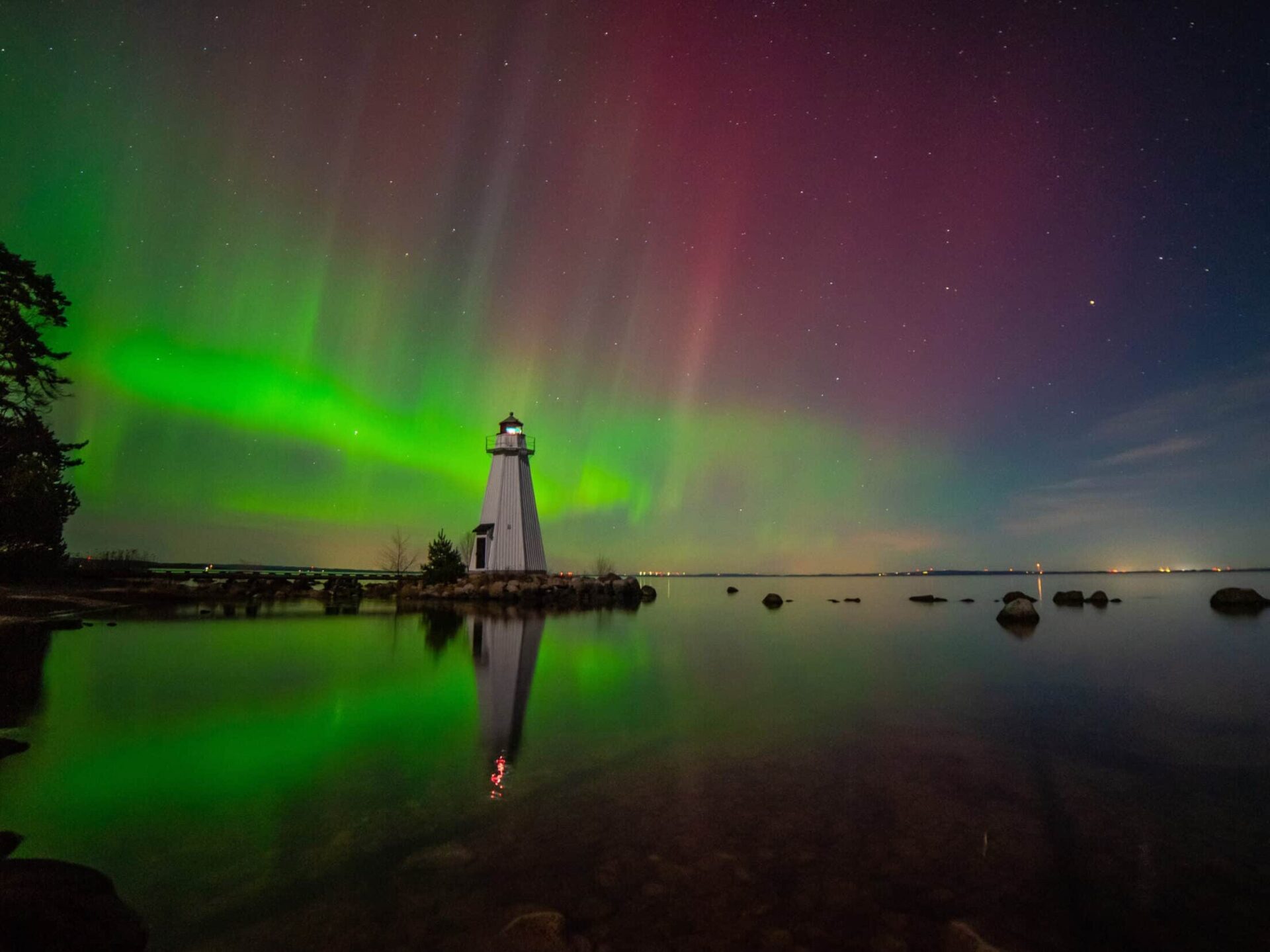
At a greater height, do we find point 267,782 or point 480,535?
point 480,535

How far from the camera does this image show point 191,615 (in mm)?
32844

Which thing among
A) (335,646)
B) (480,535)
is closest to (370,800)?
(335,646)

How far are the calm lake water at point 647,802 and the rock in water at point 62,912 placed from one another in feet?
1.18

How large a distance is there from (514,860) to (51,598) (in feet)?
125

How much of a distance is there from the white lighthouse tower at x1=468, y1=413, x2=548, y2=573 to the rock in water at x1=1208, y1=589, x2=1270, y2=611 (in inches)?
2365

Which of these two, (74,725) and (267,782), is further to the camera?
(74,725)

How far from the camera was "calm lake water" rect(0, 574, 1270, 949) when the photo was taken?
4.91m

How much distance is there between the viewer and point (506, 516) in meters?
49.6

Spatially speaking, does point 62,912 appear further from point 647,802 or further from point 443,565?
point 443,565

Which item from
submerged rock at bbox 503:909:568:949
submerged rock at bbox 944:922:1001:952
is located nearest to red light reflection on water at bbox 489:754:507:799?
submerged rock at bbox 503:909:568:949

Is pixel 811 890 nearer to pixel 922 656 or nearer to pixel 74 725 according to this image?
pixel 74 725

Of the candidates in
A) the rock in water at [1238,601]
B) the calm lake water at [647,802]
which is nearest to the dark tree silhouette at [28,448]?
the calm lake water at [647,802]

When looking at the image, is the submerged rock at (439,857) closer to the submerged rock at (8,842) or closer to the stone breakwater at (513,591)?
the submerged rock at (8,842)

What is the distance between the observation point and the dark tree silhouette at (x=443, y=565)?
4997 centimetres
